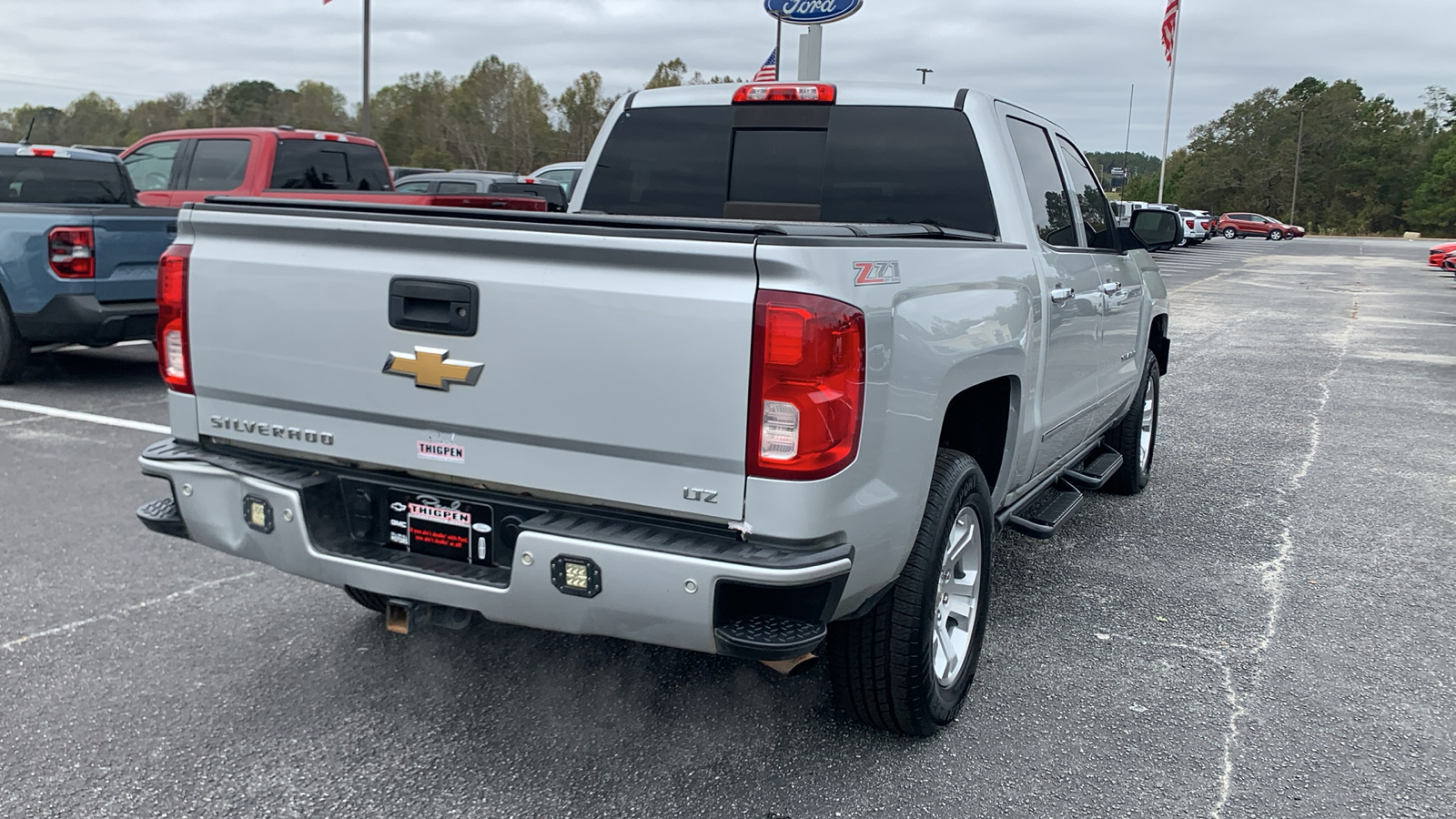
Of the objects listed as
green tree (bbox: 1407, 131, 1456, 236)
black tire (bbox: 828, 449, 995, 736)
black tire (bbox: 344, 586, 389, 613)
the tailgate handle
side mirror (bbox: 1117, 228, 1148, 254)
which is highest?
green tree (bbox: 1407, 131, 1456, 236)

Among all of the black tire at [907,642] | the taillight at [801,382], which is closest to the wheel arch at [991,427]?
the black tire at [907,642]

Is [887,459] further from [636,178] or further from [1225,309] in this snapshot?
[1225,309]

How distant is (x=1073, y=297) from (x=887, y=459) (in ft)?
6.15

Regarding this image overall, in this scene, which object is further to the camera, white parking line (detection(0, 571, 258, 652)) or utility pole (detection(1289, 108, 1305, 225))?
utility pole (detection(1289, 108, 1305, 225))

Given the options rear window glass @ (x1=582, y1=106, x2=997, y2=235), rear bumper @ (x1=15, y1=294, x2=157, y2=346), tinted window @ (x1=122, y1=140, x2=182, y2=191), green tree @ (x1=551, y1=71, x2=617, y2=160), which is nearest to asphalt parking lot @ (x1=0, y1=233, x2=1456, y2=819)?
rear window glass @ (x1=582, y1=106, x2=997, y2=235)

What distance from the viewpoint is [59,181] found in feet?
31.0

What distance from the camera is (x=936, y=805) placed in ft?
10.2

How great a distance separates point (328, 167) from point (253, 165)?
31.0 inches

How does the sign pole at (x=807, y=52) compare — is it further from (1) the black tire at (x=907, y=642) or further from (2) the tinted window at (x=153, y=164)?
(1) the black tire at (x=907, y=642)

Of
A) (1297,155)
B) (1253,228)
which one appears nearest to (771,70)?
(1253,228)

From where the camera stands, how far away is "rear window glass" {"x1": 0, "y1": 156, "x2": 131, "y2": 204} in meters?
9.12

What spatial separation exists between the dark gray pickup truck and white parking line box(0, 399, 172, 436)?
2.01ft

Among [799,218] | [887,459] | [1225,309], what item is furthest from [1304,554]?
[1225,309]

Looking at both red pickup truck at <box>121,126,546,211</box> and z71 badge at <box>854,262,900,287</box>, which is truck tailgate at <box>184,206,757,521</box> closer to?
z71 badge at <box>854,262,900,287</box>
